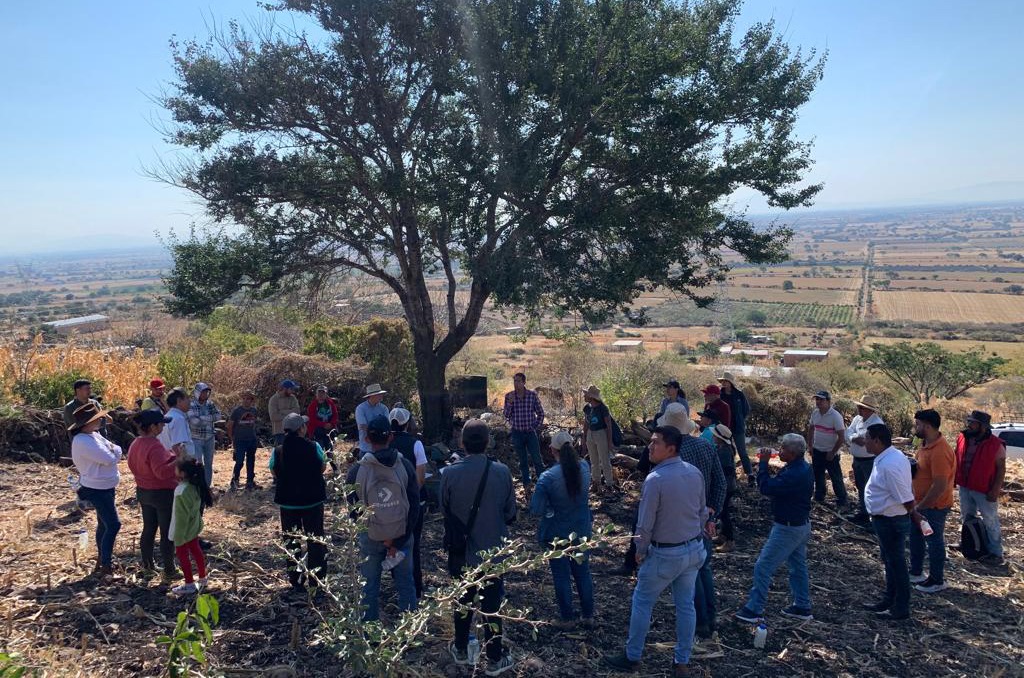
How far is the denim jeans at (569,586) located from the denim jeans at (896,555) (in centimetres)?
255

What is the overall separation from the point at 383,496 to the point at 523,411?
14.1 ft

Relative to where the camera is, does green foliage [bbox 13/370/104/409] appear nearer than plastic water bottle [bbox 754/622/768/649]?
No

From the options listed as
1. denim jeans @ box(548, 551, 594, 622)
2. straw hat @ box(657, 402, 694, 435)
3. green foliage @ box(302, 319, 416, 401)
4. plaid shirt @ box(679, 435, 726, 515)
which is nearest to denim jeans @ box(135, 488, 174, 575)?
denim jeans @ box(548, 551, 594, 622)

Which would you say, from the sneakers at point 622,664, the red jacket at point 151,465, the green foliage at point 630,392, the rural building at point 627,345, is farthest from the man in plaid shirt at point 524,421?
the rural building at point 627,345

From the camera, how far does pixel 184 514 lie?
5633 millimetres

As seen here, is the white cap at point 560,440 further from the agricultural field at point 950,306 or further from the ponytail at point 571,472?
the agricultural field at point 950,306

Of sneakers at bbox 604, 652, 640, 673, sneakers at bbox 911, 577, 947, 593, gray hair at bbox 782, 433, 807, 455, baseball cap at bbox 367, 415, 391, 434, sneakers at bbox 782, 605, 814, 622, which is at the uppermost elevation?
baseball cap at bbox 367, 415, 391, 434

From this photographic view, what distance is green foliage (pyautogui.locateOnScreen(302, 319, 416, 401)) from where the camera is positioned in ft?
50.2

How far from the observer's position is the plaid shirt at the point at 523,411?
9.04 meters

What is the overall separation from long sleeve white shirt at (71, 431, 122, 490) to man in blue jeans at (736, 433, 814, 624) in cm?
557

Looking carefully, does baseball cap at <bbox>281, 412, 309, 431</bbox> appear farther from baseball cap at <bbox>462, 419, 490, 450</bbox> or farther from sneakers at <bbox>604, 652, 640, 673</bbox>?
sneakers at <bbox>604, 652, 640, 673</bbox>

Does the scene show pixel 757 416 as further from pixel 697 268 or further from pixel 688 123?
pixel 688 123

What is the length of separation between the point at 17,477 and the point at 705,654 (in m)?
9.00

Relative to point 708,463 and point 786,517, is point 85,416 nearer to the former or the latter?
point 708,463
